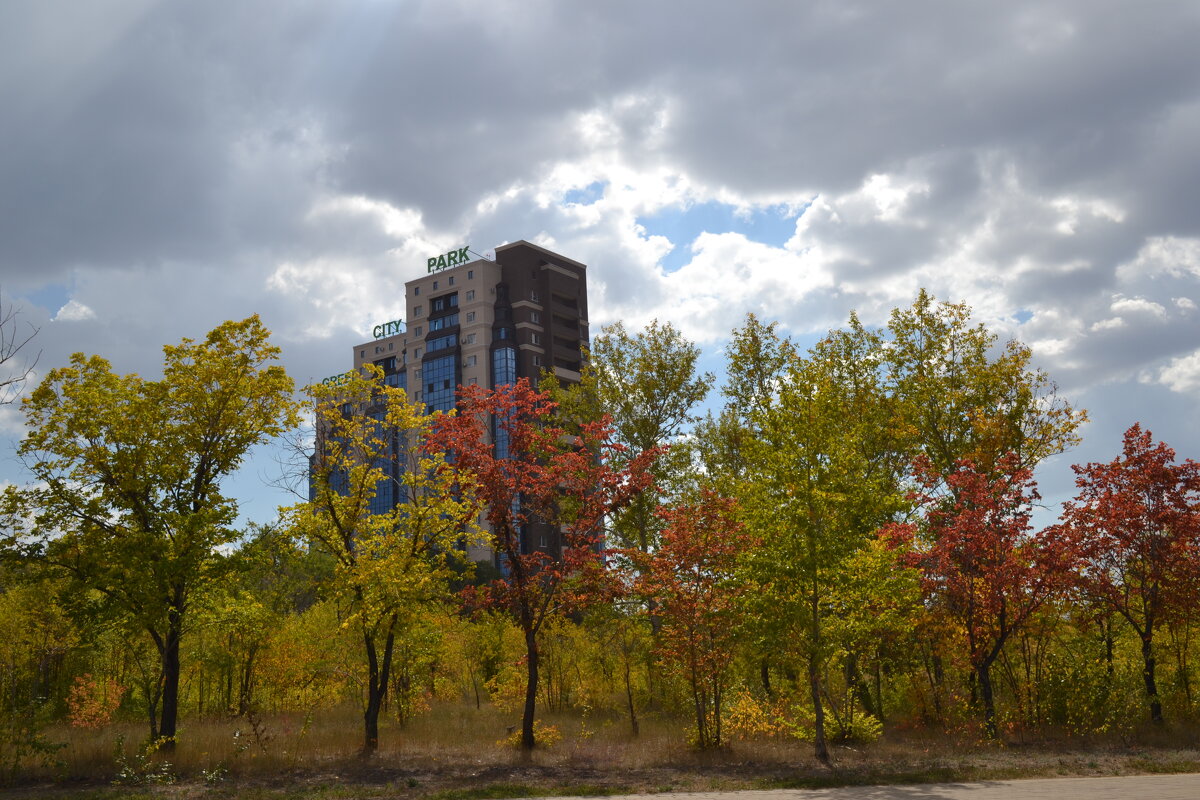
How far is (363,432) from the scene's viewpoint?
73.3 feet

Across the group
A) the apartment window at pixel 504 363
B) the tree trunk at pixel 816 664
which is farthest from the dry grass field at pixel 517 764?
the apartment window at pixel 504 363

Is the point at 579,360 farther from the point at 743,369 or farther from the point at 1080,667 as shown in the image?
the point at 1080,667

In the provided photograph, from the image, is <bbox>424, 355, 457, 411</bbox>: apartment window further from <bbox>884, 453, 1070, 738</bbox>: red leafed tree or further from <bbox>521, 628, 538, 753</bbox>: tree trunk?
<bbox>884, 453, 1070, 738</bbox>: red leafed tree

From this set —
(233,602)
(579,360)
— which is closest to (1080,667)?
(233,602)

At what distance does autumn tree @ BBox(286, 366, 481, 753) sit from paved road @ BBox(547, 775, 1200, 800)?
27.2 feet

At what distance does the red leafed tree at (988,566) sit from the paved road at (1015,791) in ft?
18.3

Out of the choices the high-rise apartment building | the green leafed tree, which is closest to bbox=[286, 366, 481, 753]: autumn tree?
the green leafed tree

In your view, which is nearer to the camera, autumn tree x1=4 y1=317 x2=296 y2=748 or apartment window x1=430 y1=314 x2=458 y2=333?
autumn tree x1=4 y1=317 x2=296 y2=748

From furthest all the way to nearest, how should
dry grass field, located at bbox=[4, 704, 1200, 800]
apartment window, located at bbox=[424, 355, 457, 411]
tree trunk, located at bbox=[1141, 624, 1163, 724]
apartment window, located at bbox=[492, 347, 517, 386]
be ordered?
apartment window, located at bbox=[424, 355, 457, 411] → apartment window, located at bbox=[492, 347, 517, 386] → tree trunk, located at bbox=[1141, 624, 1163, 724] → dry grass field, located at bbox=[4, 704, 1200, 800]

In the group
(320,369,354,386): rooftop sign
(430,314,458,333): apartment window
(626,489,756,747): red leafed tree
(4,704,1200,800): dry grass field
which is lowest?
(4,704,1200,800): dry grass field

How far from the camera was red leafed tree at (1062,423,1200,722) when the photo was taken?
21.6m

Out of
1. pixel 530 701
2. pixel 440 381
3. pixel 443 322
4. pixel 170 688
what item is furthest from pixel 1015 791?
pixel 443 322

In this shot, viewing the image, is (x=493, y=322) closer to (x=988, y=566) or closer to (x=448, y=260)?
(x=448, y=260)

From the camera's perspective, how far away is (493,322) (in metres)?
96.6
